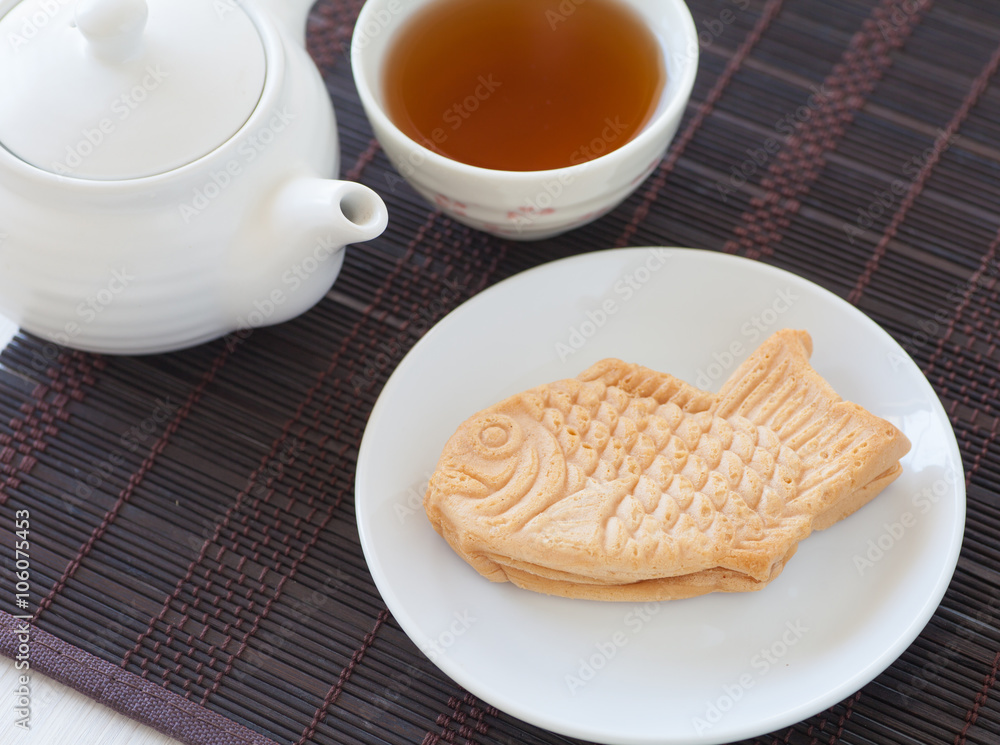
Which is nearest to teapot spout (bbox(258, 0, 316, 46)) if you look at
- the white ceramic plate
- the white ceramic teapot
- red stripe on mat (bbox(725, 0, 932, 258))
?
the white ceramic teapot

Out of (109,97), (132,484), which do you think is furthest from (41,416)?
(109,97)

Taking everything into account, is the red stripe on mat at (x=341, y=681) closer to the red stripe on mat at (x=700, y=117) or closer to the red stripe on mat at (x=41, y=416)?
the red stripe on mat at (x=41, y=416)

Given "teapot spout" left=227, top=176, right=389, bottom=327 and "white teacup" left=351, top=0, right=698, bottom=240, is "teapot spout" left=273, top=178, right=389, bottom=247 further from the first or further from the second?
"white teacup" left=351, top=0, right=698, bottom=240

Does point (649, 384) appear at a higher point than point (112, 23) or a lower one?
lower

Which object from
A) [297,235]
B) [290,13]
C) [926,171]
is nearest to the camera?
[297,235]

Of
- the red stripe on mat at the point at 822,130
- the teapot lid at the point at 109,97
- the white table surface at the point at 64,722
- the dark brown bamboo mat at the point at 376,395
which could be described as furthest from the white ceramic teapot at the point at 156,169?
the red stripe on mat at the point at 822,130

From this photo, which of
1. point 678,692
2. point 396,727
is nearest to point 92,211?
point 396,727

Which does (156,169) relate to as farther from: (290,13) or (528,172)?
(528,172)
